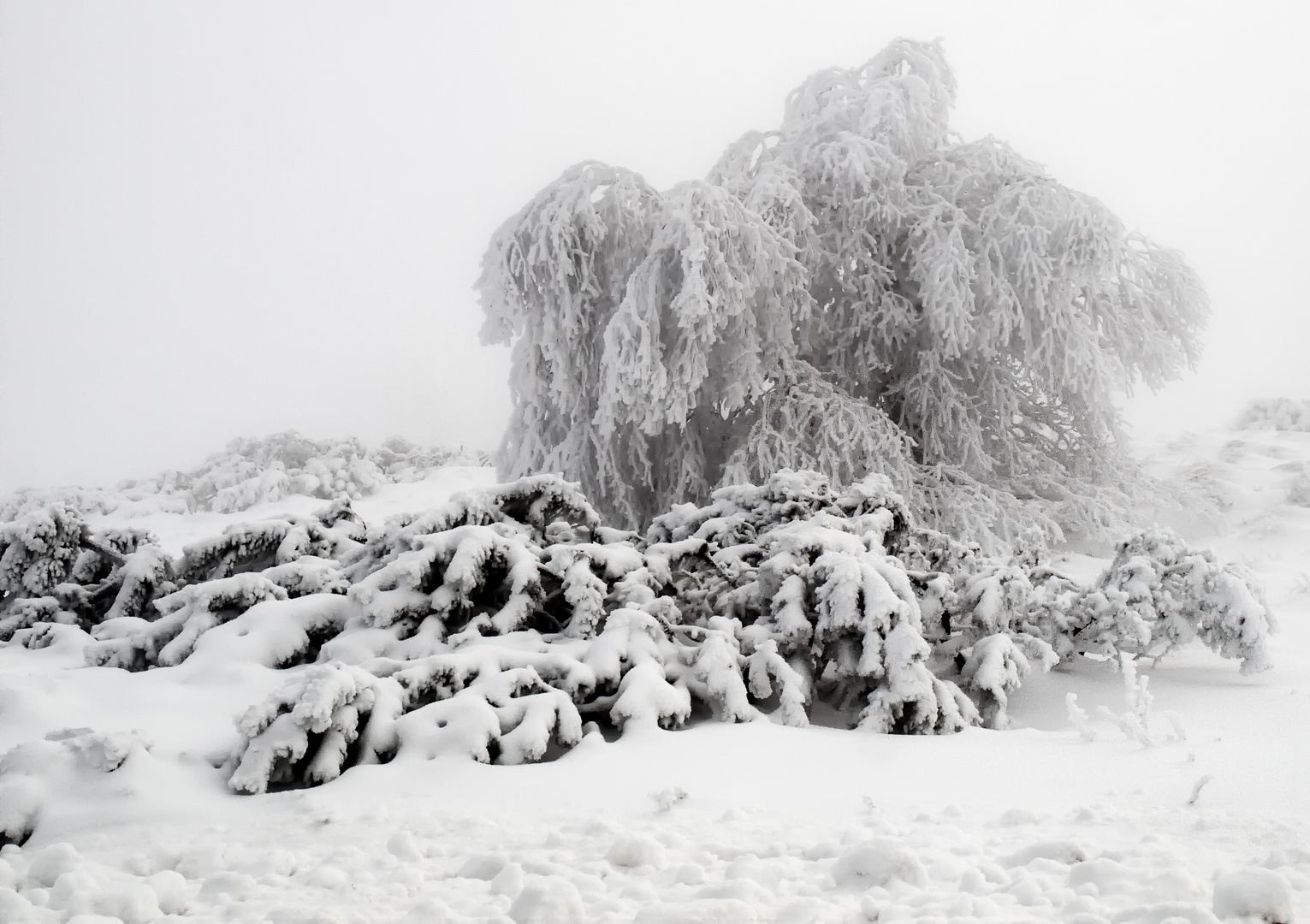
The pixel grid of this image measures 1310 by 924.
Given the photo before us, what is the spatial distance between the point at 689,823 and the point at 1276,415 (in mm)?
12043

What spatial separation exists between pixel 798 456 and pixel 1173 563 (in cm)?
290

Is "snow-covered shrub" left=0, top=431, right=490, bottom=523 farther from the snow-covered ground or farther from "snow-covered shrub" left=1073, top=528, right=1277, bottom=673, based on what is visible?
"snow-covered shrub" left=1073, top=528, right=1277, bottom=673

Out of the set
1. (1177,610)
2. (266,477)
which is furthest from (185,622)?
(266,477)

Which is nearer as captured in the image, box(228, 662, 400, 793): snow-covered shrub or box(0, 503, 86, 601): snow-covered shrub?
box(228, 662, 400, 793): snow-covered shrub

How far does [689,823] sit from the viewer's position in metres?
2.11

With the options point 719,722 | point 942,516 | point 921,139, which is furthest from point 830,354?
point 719,722

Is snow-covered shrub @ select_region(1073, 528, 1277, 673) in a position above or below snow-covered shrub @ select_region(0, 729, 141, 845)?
above

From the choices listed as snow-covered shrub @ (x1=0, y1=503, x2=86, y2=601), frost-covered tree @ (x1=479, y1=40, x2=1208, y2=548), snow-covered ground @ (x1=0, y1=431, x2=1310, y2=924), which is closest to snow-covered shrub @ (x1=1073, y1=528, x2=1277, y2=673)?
snow-covered ground @ (x1=0, y1=431, x2=1310, y2=924)

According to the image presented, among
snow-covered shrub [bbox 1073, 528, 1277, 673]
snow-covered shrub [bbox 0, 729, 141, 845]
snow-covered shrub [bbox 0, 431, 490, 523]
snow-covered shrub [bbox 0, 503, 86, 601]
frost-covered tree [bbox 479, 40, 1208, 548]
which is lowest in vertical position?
snow-covered shrub [bbox 0, 431, 490, 523]

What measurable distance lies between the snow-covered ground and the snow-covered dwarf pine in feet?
0.48

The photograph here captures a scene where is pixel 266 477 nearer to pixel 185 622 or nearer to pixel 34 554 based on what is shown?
pixel 34 554

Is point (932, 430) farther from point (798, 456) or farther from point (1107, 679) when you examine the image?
Result: point (1107, 679)

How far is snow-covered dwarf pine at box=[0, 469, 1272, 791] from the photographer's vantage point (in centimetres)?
265

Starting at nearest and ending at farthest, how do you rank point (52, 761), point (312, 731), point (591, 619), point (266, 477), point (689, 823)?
point (689, 823) → point (52, 761) → point (312, 731) → point (591, 619) → point (266, 477)
